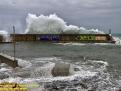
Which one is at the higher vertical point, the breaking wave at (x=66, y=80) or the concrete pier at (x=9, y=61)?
the concrete pier at (x=9, y=61)

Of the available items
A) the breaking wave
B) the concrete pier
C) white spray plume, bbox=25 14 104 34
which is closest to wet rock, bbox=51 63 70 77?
the breaking wave

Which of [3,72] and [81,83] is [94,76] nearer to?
[81,83]

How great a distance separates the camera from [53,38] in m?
72.4

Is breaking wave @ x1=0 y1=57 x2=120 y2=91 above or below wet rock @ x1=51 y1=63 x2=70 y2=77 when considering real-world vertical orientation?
below

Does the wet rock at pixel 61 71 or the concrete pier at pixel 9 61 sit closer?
the wet rock at pixel 61 71

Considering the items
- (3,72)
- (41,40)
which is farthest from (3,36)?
(3,72)

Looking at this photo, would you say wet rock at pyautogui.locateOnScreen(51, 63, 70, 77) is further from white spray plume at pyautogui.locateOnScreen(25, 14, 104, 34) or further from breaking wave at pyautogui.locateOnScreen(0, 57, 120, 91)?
white spray plume at pyautogui.locateOnScreen(25, 14, 104, 34)

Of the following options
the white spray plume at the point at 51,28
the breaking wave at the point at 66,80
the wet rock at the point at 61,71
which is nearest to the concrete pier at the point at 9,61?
the breaking wave at the point at 66,80

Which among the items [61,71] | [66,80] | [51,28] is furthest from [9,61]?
[51,28]

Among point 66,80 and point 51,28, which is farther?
point 51,28

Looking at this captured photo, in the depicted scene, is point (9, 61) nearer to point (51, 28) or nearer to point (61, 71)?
point (61, 71)

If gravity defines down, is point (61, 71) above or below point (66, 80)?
above

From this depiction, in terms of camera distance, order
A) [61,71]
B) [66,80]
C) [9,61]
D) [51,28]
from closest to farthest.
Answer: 1. [66,80]
2. [61,71]
3. [9,61]
4. [51,28]

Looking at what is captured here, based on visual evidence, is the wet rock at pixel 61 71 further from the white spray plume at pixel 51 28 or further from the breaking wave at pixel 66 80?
the white spray plume at pixel 51 28
